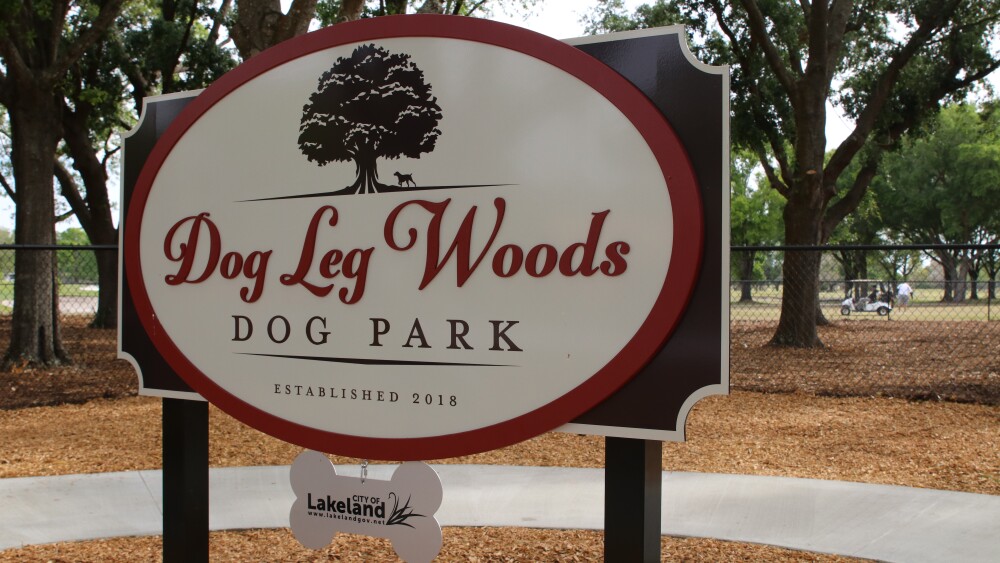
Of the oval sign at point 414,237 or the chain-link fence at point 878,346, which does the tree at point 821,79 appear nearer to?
the chain-link fence at point 878,346

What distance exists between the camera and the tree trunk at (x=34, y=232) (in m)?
11.8

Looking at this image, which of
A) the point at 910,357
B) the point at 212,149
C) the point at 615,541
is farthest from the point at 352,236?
the point at 910,357

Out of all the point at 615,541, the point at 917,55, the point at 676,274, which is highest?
the point at 917,55

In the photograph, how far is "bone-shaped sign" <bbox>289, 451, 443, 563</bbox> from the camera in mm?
3195

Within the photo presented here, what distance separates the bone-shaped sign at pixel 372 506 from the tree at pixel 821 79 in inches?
483

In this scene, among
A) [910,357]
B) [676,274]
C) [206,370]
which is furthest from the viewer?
[910,357]

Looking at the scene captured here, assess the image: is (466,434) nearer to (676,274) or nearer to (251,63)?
(676,274)

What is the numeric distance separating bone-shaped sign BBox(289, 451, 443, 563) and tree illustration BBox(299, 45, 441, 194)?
3.67ft

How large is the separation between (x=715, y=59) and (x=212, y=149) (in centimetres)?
1652

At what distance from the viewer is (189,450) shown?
380cm

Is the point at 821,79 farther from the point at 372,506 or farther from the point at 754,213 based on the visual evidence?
the point at 754,213

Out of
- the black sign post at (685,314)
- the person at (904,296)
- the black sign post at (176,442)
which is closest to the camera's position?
the black sign post at (685,314)

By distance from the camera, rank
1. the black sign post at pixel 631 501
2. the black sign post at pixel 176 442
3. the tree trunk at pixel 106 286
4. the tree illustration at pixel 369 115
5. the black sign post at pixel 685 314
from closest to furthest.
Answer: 1. the black sign post at pixel 685 314
2. the black sign post at pixel 631 501
3. the tree illustration at pixel 369 115
4. the black sign post at pixel 176 442
5. the tree trunk at pixel 106 286

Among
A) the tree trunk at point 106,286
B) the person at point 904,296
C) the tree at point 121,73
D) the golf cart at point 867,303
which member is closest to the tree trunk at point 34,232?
the tree at point 121,73
